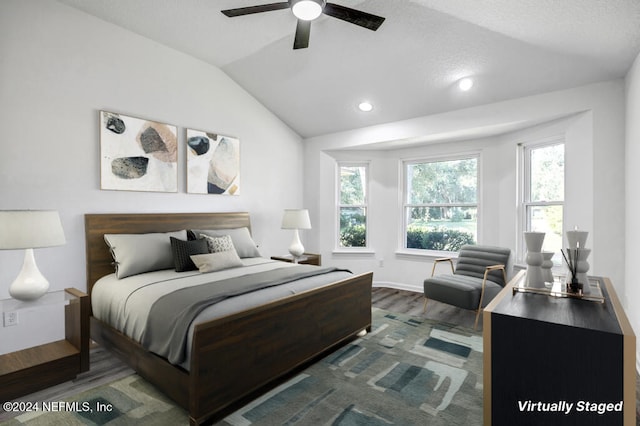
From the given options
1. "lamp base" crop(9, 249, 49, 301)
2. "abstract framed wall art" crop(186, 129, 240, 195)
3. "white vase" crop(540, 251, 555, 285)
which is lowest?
"lamp base" crop(9, 249, 49, 301)

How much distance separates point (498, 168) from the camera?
4.53m

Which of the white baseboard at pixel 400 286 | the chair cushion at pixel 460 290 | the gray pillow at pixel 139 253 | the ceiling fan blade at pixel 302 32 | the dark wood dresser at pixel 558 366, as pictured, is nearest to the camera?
the dark wood dresser at pixel 558 366

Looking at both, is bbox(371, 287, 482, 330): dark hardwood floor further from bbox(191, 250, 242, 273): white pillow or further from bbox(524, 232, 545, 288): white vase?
bbox(191, 250, 242, 273): white pillow

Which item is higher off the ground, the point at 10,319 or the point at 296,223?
the point at 296,223

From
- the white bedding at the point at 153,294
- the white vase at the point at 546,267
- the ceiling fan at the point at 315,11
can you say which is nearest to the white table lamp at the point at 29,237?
the white bedding at the point at 153,294

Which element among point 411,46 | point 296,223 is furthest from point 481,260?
point 411,46

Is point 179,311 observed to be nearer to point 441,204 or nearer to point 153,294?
point 153,294

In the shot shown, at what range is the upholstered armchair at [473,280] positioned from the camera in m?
3.55

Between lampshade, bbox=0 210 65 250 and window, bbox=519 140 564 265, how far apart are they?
4.72m

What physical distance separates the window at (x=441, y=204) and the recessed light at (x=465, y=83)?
128 centimetres

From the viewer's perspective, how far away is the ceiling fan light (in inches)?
90.6

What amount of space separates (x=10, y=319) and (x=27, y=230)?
112 centimetres

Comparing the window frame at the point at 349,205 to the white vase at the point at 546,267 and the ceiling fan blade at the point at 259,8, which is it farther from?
the white vase at the point at 546,267

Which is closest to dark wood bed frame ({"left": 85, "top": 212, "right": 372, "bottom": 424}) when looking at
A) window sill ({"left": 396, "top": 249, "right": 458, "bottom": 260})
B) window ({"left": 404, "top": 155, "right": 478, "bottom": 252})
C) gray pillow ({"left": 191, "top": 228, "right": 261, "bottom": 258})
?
gray pillow ({"left": 191, "top": 228, "right": 261, "bottom": 258})
